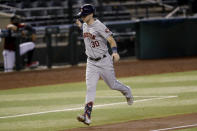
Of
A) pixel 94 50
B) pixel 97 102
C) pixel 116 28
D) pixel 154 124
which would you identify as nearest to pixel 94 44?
pixel 94 50

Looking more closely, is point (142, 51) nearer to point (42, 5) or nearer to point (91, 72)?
point (42, 5)

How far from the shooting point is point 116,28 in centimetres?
1847

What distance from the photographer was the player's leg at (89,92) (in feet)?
25.5

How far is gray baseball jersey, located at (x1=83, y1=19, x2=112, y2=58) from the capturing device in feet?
26.3

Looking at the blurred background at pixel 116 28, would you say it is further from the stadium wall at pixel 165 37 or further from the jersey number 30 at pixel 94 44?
the jersey number 30 at pixel 94 44

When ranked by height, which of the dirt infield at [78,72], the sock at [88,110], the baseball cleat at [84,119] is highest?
the sock at [88,110]

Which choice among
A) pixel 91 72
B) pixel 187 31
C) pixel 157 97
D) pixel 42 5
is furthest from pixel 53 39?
pixel 91 72

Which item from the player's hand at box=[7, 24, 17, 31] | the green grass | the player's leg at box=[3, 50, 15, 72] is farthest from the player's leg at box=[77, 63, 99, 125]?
the player's leg at box=[3, 50, 15, 72]

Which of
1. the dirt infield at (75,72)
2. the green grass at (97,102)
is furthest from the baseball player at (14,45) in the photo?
the green grass at (97,102)

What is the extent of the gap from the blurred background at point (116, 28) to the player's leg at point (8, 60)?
0.65m

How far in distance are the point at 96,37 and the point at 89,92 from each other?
85 centimetres

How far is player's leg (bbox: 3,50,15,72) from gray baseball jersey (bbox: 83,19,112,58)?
8.61 metres

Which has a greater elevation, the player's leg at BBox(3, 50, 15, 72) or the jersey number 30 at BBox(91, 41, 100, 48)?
the jersey number 30 at BBox(91, 41, 100, 48)

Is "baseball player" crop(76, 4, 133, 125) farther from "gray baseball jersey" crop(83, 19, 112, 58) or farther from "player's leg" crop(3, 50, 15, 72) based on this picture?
"player's leg" crop(3, 50, 15, 72)
